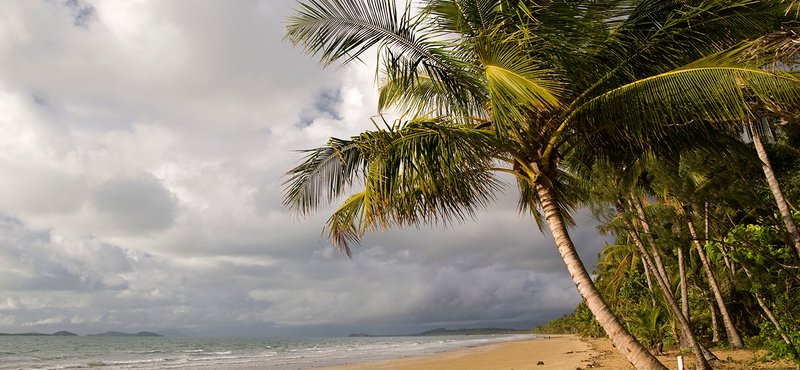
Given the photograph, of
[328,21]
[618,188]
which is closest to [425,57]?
[328,21]

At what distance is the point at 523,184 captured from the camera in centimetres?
638

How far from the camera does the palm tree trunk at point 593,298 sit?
159 inches

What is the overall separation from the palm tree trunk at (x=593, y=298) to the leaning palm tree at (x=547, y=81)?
1 cm

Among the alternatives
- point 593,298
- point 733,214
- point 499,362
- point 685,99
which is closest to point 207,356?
point 499,362

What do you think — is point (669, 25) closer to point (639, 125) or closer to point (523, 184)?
point (639, 125)

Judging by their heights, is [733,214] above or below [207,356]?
above

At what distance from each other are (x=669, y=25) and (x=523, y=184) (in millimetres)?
2727

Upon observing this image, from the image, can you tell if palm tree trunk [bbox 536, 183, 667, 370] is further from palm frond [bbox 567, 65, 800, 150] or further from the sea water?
the sea water

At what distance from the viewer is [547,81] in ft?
13.0

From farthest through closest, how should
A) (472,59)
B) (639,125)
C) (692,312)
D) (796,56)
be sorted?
(692,312) < (472,59) < (639,125) < (796,56)

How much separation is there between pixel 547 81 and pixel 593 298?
2.25 metres

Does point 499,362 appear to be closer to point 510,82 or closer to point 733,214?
point 733,214

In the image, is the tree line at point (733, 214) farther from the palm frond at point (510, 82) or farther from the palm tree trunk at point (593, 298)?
the palm frond at point (510, 82)

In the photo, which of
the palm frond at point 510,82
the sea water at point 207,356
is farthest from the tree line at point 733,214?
the sea water at point 207,356
